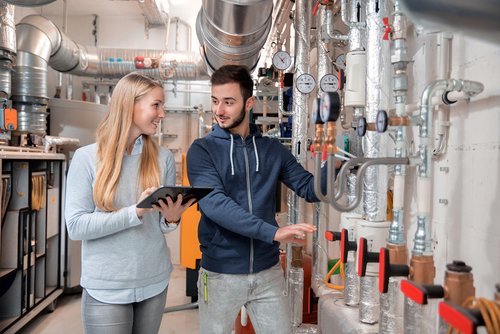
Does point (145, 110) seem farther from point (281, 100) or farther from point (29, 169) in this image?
point (29, 169)

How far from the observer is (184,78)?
14.1 feet

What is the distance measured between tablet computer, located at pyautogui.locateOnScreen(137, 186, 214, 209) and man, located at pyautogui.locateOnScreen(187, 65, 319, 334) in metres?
0.11

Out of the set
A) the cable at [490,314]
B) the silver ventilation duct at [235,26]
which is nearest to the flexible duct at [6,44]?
the silver ventilation duct at [235,26]

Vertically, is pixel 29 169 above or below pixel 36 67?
below

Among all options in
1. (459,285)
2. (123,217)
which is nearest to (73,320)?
(123,217)

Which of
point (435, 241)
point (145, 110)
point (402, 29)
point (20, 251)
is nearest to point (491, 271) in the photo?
point (435, 241)

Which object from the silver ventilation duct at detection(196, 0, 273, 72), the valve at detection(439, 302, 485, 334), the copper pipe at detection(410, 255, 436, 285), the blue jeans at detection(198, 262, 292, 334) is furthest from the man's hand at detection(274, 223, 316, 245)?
the silver ventilation duct at detection(196, 0, 273, 72)

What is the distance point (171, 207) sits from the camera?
1297 millimetres

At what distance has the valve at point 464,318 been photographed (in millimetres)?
614

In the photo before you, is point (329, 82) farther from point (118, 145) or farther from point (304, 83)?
point (118, 145)

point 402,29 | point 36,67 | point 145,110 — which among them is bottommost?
point 145,110

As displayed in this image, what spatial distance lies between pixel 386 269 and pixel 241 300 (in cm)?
66

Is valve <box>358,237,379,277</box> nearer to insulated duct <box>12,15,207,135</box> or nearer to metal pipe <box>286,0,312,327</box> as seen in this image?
metal pipe <box>286,0,312,327</box>

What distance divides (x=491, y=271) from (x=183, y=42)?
15.8ft
